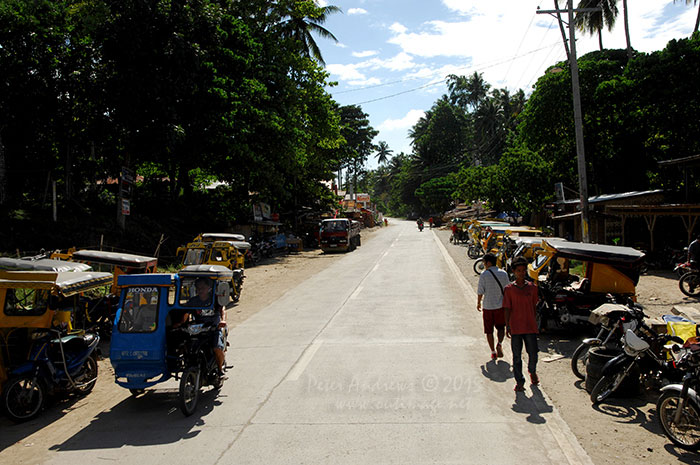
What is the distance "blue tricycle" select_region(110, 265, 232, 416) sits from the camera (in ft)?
21.9

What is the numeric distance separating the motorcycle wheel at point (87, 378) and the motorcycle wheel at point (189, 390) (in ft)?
7.37

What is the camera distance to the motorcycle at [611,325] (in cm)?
716

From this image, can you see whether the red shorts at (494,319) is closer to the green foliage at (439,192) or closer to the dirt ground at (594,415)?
the dirt ground at (594,415)

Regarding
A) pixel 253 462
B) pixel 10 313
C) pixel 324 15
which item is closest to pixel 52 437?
pixel 10 313

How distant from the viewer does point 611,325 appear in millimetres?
7352

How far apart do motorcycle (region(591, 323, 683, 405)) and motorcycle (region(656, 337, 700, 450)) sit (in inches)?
25.3

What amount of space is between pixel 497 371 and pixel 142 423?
526 cm

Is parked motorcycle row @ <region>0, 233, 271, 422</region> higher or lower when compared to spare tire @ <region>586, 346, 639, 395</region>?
higher

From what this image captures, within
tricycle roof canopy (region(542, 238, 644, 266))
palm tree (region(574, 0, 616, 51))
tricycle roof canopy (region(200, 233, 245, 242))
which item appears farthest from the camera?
palm tree (region(574, 0, 616, 51))

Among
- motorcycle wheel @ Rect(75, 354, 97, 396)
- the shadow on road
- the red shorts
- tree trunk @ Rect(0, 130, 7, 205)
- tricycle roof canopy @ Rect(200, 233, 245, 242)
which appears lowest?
the shadow on road

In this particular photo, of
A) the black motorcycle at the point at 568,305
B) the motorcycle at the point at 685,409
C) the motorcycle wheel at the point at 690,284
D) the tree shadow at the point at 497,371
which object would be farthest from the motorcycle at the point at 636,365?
the motorcycle wheel at the point at 690,284

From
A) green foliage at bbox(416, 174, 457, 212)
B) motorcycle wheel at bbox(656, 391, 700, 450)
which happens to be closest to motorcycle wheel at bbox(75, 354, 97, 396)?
motorcycle wheel at bbox(656, 391, 700, 450)

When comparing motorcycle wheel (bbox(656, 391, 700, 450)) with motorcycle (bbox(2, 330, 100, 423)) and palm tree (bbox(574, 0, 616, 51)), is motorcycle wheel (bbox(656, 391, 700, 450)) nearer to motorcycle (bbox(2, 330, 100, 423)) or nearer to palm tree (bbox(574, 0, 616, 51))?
motorcycle (bbox(2, 330, 100, 423))

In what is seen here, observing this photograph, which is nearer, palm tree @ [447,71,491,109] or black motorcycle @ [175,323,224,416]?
black motorcycle @ [175,323,224,416]
